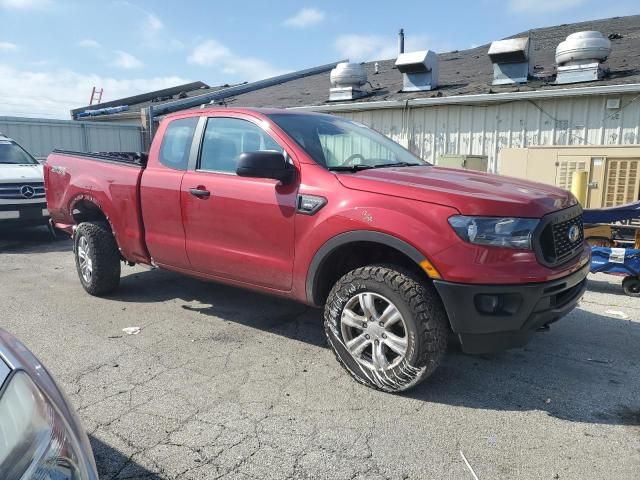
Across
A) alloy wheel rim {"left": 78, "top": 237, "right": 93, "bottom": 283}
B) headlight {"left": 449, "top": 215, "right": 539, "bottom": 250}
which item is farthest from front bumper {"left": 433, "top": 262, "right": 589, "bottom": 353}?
alloy wheel rim {"left": 78, "top": 237, "right": 93, "bottom": 283}

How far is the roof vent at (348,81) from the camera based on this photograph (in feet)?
40.1

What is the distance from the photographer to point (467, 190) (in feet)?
10.1

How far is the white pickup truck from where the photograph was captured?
8.40 meters

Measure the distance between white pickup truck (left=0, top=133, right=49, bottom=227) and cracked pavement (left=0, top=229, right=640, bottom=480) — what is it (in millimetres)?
4198

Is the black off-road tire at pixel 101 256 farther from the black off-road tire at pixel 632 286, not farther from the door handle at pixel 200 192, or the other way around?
the black off-road tire at pixel 632 286

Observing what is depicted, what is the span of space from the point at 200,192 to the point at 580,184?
18.7ft

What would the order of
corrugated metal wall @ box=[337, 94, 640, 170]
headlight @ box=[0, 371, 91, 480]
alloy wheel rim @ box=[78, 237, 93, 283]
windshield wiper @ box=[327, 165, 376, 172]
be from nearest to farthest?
headlight @ box=[0, 371, 91, 480] → windshield wiper @ box=[327, 165, 376, 172] → alloy wheel rim @ box=[78, 237, 93, 283] → corrugated metal wall @ box=[337, 94, 640, 170]

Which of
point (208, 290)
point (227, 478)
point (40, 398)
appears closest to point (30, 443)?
point (40, 398)

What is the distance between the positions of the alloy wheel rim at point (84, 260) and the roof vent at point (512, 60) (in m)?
8.65

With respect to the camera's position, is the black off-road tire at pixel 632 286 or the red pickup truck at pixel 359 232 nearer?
the red pickup truck at pixel 359 232

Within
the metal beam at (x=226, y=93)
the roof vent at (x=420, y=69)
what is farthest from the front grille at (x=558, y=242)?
the metal beam at (x=226, y=93)

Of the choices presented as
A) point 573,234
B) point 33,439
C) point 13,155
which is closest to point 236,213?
point 573,234

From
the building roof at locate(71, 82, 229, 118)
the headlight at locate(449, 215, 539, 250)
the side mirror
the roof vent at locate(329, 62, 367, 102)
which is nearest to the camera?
the headlight at locate(449, 215, 539, 250)

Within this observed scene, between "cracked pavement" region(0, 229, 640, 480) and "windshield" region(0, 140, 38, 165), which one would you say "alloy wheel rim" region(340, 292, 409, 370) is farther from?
"windshield" region(0, 140, 38, 165)
